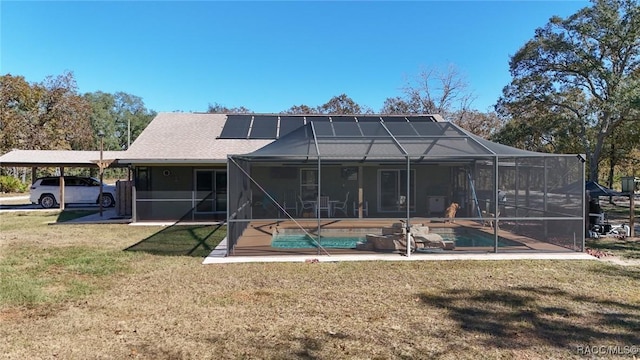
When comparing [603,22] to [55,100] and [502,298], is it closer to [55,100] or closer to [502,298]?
[502,298]

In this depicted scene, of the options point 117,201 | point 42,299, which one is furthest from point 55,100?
point 42,299

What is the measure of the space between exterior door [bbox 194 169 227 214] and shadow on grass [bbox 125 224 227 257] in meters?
1.05

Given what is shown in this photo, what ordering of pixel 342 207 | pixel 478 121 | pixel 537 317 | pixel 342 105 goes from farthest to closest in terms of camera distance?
1. pixel 342 105
2. pixel 478 121
3. pixel 342 207
4. pixel 537 317

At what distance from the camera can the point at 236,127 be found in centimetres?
1681

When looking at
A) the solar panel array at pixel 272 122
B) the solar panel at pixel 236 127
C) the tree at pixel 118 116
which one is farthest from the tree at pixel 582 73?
the tree at pixel 118 116

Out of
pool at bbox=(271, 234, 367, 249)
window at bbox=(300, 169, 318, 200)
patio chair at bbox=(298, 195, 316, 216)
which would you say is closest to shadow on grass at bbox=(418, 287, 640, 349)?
pool at bbox=(271, 234, 367, 249)

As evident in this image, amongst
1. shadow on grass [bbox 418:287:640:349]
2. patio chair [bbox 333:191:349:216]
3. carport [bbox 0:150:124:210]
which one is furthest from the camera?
carport [bbox 0:150:124:210]

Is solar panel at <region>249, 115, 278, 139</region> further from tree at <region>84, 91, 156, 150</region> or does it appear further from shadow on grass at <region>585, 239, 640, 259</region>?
tree at <region>84, 91, 156, 150</region>

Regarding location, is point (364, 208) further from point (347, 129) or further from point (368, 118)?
point (368, 118)

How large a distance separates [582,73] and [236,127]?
16.6m

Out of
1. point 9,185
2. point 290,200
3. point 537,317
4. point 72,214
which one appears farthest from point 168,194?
point 9,185

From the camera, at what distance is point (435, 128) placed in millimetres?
10414

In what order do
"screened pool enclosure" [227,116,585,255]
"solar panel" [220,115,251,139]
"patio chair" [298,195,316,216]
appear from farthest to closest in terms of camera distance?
"solar panel" [220,115,251,139]
"patio chair" [298,195,316,216]
"screened pool enclosure" [227,116,585,255]

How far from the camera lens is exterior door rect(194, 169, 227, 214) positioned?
44.6ft
